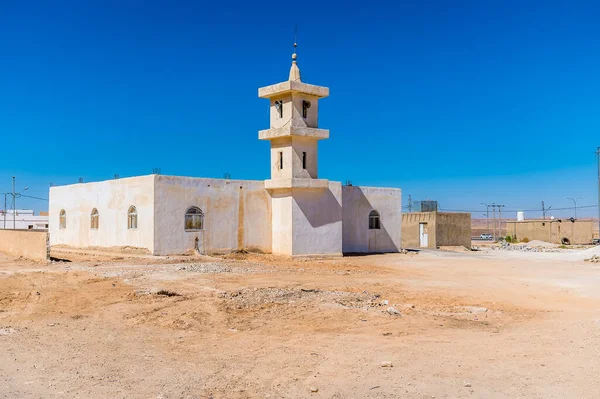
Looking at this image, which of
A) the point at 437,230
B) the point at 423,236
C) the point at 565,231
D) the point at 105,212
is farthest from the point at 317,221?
the point at 565,231

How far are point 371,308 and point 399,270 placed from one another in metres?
10.8

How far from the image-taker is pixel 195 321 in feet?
37.0

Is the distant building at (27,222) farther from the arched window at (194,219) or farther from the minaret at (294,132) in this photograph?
the minaret at (294,132)

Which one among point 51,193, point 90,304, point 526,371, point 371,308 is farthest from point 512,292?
point 51,193

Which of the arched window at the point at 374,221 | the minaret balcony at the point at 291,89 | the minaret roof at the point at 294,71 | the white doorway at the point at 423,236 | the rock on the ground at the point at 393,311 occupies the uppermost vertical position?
the minaret roof at the point at 294,71

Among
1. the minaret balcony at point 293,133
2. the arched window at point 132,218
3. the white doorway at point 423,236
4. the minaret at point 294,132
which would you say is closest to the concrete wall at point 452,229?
the white doorway at point 423,236

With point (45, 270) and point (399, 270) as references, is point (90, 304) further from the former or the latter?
point (399, 270)

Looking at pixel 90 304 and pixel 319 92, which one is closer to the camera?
pixel 90 304

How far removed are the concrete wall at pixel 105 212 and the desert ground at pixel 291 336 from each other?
6648 mm

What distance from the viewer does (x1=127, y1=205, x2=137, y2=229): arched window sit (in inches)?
1046

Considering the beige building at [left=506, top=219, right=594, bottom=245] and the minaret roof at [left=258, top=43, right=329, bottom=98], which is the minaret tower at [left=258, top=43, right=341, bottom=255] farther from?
the beige building at [left=506, top=219, right=594, bottom=245]

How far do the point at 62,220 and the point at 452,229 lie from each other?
87.6ft

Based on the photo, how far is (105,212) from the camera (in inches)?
1141

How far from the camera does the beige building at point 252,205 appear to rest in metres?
25.8
